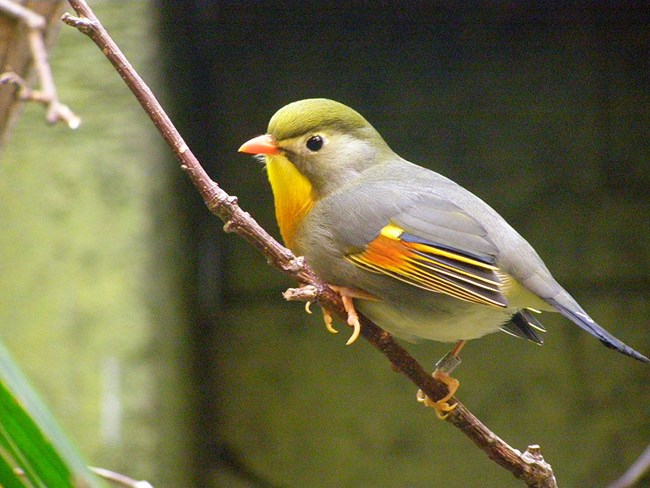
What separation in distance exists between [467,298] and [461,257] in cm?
10

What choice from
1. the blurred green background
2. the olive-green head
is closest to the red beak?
the olive-green head

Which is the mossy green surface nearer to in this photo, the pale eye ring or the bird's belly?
the pale eye ring

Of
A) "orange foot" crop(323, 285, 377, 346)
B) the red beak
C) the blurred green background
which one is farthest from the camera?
the blurred green background

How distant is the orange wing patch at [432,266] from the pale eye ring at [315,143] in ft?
0.79

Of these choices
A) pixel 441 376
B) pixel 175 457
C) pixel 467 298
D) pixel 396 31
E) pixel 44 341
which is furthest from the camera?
pixel 396 31

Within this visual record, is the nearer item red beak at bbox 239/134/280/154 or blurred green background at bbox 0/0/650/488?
red beak at bbox 239/134/280/154

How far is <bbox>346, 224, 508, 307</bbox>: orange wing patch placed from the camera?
1546mm

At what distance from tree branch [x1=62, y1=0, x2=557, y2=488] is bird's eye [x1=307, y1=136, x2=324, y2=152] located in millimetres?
353

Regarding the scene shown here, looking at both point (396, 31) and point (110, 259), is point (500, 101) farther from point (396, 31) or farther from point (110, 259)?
point (110, 259)

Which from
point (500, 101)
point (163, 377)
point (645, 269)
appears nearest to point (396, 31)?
point (500, 101)

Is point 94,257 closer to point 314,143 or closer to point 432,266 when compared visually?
point 314,143

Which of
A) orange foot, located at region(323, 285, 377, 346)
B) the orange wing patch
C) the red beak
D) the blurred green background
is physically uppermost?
the red beak

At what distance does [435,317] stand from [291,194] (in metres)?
0.40

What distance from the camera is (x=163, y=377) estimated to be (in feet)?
10.2
